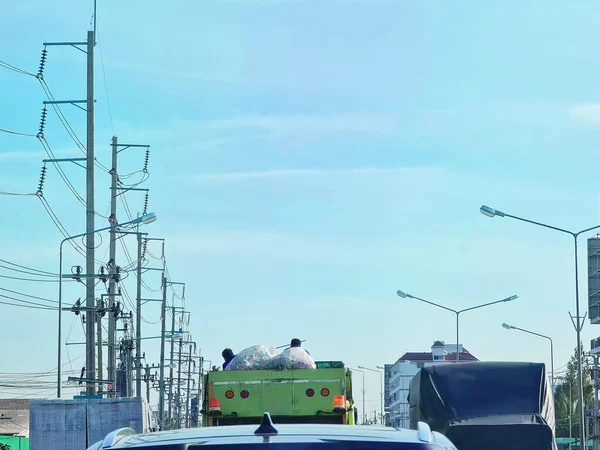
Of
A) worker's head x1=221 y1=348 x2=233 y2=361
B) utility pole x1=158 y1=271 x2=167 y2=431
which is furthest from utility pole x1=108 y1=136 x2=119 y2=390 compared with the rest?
worker's head x1=221 y1=348 x2=233 y2=361

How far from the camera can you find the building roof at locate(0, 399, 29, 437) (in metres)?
89.3

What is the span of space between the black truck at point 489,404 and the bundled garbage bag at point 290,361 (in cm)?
175

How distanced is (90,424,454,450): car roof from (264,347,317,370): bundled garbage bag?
1192 centimetres

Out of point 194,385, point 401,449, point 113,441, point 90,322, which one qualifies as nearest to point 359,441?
point 401,449

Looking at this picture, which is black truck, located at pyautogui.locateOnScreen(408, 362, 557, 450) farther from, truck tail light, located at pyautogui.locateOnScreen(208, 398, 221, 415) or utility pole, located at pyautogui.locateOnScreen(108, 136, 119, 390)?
utility pole, located at pyautogui.locateOnScreen(108, 136, 119, 390)

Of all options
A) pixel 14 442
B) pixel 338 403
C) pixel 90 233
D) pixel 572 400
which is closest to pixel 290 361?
pixel 338 403

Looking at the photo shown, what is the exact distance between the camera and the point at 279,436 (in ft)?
14.4

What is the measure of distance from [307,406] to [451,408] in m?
2.17

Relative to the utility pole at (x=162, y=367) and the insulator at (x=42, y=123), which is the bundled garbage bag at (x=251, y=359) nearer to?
the insulator at (x=42, y=123)

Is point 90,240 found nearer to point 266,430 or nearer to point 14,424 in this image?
point 266,430

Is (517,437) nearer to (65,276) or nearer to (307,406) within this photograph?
(307,406)

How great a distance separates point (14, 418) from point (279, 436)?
94732 mm

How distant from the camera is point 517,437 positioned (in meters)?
15.9

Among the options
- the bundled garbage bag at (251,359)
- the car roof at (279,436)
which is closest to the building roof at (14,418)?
the bundled garbage bag at (251,359)
